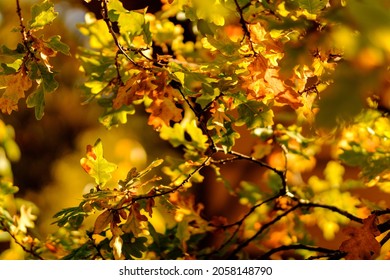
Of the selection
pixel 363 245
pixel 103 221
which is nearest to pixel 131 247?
pixel 103 221

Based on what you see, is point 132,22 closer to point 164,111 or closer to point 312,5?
point 164,111

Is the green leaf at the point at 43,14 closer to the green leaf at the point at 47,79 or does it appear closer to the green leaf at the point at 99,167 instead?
the green leaf at the point at 47,79

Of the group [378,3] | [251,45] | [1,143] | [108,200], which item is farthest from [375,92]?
[1,143]

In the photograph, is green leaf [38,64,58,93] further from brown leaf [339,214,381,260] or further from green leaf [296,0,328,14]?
brown leaf [339,214,381,260]

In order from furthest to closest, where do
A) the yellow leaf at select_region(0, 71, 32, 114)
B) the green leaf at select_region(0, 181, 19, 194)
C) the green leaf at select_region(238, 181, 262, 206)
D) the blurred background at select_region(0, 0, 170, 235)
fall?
the blurred background at select_region(0, 0, 170, 235) → the green leaf at select_region(238, 181, 262, 206) → the green leaf at select_region(0, 181, 19, 194) → the yellow leaf at select_region(0, 71, 32, 114)

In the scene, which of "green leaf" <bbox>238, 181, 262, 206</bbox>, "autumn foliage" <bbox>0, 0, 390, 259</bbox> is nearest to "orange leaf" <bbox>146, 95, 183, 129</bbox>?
"autumn foliage" <bbox>0, 0, 390, 259</bbox>

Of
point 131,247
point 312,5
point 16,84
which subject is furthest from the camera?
point 131,247

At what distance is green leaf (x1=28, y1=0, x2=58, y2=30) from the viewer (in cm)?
111

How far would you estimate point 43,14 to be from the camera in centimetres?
111

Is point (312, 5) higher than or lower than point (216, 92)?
higher

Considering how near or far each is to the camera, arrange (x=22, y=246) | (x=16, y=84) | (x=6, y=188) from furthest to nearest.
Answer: (x=6, y=188) < (x=22, y=246) < (x=16, y=84)

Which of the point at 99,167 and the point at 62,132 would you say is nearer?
the point at 99,167

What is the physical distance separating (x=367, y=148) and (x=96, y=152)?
3.03ft
